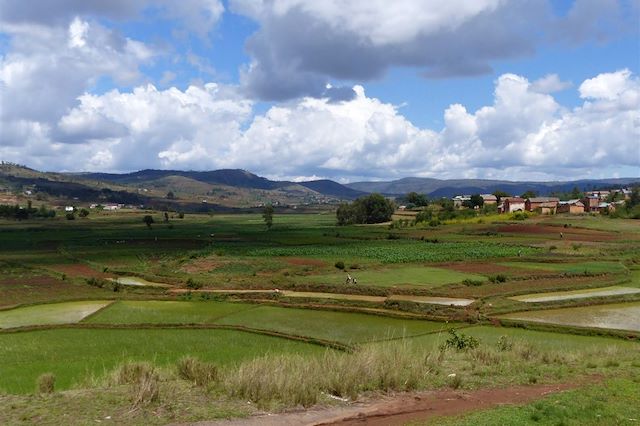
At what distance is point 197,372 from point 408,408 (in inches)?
240

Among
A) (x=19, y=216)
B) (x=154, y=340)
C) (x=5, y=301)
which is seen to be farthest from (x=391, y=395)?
(x=19, y=216)

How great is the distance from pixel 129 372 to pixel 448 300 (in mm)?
31163

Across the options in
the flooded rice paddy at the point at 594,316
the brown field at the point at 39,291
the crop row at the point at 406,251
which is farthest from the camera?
the crop row at the point at 406,251

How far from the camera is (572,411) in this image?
491 inches

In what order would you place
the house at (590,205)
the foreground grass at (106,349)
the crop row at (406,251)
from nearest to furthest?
the foreground grass at (106,349) → the crop row at (406,251) → the house at (590,205)

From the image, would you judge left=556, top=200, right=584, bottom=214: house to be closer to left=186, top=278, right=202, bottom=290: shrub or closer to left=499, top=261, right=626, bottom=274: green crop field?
left=499, top=261, right=626, bottom=274: green crop field

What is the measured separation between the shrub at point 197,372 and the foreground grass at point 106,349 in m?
5.51

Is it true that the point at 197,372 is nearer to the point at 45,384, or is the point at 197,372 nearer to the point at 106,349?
the point at 45,384

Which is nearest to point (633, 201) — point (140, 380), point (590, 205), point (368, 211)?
point (590, 205)

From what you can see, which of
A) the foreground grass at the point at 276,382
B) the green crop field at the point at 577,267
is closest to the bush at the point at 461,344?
the foreground grass at the point at 276,382

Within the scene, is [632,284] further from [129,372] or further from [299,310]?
[129,372]

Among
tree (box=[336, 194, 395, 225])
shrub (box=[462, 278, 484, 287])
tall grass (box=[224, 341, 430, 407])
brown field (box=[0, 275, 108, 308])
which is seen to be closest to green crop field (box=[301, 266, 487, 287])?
shrub (box=[462, 278, 484, 287])

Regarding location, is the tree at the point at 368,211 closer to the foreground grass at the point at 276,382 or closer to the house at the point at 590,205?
the house at the point at 590,205

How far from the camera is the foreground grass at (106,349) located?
22.8m
